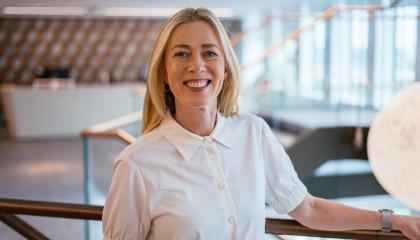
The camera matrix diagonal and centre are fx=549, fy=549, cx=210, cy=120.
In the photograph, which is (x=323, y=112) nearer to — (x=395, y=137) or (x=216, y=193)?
(x=395, y=137)

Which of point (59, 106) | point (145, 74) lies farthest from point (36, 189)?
point (59, 106)

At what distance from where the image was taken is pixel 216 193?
1.42 metres

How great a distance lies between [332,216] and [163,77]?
0.64m

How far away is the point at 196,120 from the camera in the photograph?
4.93 feet

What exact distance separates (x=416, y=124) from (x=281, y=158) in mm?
2622

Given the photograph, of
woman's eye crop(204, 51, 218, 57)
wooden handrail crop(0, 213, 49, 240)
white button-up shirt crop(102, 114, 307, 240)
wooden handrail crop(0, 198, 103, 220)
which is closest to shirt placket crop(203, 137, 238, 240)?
white button-up shirt crop(102, 114, 307, 240)

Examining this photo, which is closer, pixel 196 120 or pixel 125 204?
pixel 125 204

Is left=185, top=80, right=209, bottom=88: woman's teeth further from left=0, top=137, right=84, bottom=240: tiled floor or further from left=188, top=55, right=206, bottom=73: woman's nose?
left=0, top=137, right=84, bottom=240: tiled floor

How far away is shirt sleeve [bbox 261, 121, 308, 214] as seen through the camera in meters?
1.56

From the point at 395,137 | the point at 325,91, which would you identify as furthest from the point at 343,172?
the point at 395,137

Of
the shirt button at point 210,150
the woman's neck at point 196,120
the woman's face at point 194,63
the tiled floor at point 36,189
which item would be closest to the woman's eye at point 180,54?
the woman's face at point 194,63

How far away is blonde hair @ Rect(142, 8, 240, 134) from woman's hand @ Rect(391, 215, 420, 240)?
1.83ft

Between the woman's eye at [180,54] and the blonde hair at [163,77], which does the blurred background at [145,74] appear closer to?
the blonde hair at [163,77]

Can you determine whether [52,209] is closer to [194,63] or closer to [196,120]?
[196,120]
